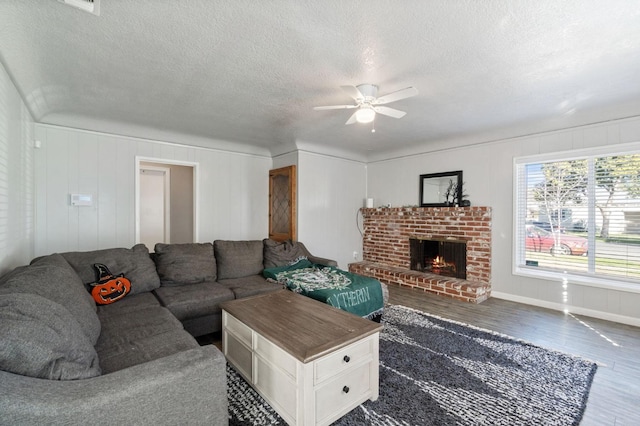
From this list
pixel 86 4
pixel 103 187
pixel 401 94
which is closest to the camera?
pixel 86 4

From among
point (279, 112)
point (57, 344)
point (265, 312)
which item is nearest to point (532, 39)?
point (279, 112)

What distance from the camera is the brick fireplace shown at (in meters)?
4.48

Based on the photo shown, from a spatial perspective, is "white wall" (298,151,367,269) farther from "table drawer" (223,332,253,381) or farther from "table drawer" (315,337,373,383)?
"table drawer" (315,337,373,383)

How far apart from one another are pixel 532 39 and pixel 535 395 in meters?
2.48

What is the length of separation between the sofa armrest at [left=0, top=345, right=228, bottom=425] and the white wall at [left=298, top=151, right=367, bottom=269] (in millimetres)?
3609

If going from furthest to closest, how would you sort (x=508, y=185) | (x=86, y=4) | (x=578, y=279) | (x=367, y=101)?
(x=508, y=185)
(x=578, y=279)
(x=367, y=101)
(x=86, y=4)

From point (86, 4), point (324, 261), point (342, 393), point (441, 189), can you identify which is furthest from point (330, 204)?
point (86, 4)

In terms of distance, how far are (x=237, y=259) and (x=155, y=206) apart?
358 centimetres

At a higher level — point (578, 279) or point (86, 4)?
point (86, 4)

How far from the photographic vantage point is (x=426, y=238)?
5156 mm

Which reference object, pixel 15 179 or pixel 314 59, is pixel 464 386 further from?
pixel 15 179

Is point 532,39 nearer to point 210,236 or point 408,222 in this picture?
point 408,222

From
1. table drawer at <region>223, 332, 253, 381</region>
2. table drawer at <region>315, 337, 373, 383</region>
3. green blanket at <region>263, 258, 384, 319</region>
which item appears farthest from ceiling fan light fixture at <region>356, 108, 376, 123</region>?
table drawer at <region>223, 332, 253, 381</region>

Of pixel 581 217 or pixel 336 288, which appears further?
pixel 581 217
